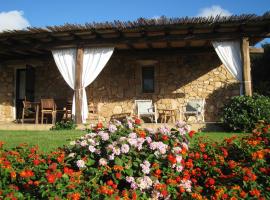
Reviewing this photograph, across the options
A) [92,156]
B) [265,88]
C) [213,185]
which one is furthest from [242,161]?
[265,88]

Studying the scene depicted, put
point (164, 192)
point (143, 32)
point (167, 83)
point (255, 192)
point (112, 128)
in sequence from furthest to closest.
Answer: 1. point (167, 83)
2. point (143, 32)
3. point (112, 128)
4. point (164, 192)
5. point (255, 192)

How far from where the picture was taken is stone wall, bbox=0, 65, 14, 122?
12.6 meters

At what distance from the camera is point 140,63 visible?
11.5m

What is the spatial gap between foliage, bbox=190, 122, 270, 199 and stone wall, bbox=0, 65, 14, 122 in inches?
401

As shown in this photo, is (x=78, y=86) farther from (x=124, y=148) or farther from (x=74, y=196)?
(x=74, y=196)

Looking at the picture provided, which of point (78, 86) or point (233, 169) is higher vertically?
point (78, 86)

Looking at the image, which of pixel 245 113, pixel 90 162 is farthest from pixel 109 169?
pixel 245 113

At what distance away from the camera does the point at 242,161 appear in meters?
3.48

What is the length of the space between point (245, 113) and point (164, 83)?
3962 mm

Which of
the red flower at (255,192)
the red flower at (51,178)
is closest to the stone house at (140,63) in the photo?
the red flower at (255,192)

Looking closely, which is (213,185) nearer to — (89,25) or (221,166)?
(221,166)

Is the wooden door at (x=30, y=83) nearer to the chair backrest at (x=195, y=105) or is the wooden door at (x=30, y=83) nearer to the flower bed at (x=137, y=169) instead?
the chair backrest at (x=195, y=105)

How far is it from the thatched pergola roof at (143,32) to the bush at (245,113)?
1.85m

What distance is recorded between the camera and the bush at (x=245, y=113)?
766 cm
